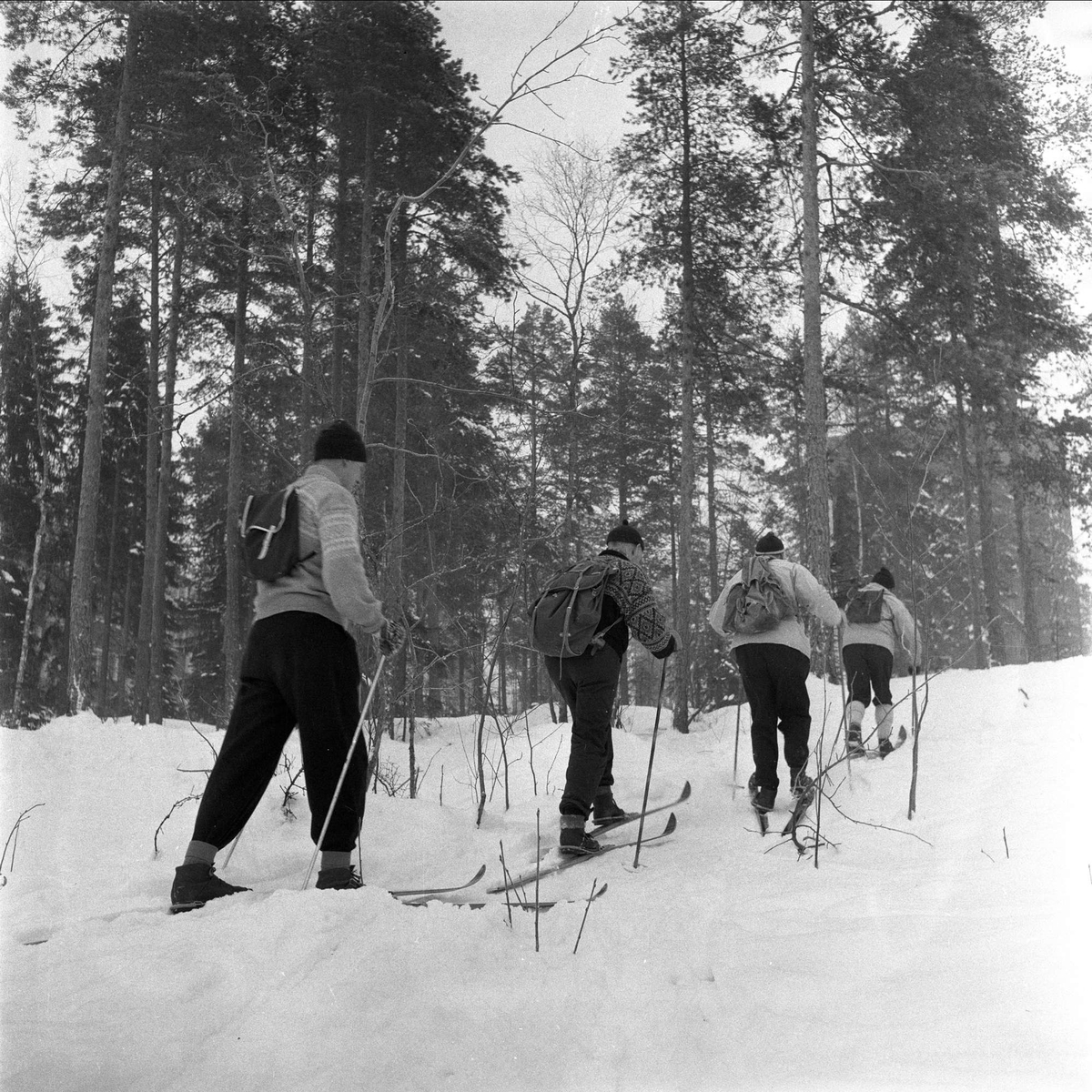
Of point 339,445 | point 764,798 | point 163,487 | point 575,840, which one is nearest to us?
point 339,445

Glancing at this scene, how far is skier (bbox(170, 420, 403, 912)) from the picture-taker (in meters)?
3.08

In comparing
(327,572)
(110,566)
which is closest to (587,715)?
(327,572)

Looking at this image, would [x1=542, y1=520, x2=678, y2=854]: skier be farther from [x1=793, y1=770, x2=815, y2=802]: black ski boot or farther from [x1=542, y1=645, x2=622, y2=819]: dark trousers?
[x1=793, y1=770, x2=815, y2=802]: black ski boot

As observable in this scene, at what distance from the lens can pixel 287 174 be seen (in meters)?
7.36

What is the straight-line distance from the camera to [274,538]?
3.19 metres

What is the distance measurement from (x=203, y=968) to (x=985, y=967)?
2.00 metres

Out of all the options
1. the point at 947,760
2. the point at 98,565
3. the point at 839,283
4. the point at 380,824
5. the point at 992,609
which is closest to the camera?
the point at 380,824

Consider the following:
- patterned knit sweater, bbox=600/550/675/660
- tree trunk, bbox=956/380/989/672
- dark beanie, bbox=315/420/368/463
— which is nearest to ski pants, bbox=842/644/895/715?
patterned knit sweater, bbox=600/550/675/660

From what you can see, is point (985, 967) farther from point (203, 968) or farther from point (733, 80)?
point (733, 80)

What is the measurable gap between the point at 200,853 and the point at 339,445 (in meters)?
1.59

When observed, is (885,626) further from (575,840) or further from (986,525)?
(986,525)

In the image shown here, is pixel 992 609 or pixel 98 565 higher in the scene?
pixel 98 565

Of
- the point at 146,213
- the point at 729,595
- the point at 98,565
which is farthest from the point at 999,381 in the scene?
the point at 98,565

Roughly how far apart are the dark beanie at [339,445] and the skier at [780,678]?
2641mm
